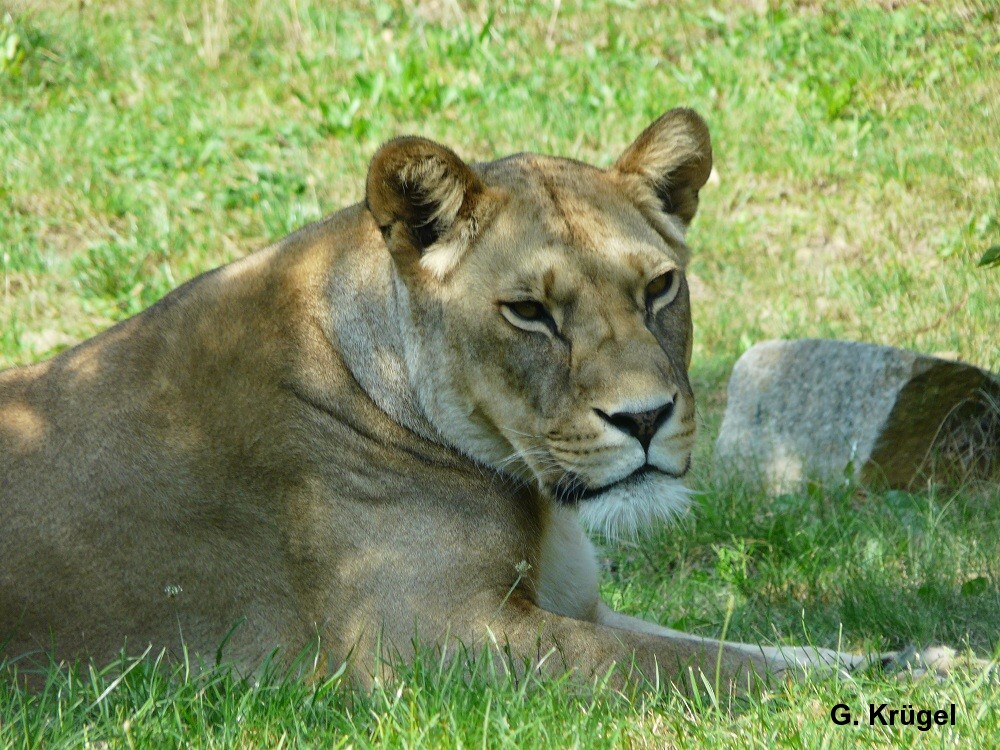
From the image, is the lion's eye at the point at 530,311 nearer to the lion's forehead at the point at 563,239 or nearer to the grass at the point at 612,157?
the lion's forehead at the point at 563,239

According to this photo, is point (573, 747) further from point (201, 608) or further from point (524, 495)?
point (201, 608)

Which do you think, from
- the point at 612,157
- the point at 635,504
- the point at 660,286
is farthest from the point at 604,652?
the point at 612,157

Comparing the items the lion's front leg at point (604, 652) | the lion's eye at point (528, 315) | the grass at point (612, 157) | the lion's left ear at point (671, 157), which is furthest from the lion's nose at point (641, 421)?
the lion's left ear at point (671, 157)

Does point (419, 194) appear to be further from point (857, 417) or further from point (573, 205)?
point (857, 417)

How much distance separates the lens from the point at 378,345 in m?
4.06

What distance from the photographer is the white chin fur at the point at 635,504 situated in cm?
377

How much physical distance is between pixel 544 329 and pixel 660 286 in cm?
43

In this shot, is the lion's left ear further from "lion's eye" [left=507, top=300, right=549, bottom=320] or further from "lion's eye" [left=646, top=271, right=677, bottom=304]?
"lion's eye" [left=507, top=300, right=549, bottom=320]

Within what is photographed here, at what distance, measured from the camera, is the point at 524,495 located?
4035 mm

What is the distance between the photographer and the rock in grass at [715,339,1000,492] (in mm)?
6176

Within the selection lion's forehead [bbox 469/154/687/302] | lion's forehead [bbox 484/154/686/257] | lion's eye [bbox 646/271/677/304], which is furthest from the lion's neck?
lion's eye [bbox 646/271/677/304]

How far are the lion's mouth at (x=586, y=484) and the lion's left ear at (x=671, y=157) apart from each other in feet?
3.53

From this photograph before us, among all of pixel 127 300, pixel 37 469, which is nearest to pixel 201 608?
pixel 37 469

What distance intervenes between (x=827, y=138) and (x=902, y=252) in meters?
1.52
